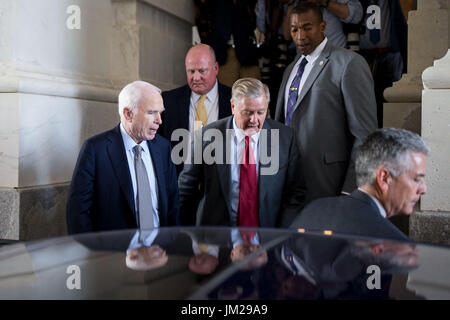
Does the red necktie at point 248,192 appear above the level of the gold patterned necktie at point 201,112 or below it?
below

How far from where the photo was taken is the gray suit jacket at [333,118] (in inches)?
142

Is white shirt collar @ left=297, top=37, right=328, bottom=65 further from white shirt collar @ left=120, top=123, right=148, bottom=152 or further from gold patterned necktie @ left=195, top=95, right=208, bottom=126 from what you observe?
white shirt collar @ left=120, top=123, right=148, bottom=152

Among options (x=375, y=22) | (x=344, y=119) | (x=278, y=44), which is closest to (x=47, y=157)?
(x=344, y=119)

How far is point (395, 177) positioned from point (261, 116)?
100cm

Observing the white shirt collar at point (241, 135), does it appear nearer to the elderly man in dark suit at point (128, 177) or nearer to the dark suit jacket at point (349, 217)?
the elderly man in dark suit at point (128, 177)

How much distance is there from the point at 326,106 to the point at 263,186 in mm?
843

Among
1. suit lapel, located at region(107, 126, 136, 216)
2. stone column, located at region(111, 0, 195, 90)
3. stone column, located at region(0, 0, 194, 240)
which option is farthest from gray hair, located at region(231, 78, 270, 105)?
stone column, located at region(111, 0, 195, 90)

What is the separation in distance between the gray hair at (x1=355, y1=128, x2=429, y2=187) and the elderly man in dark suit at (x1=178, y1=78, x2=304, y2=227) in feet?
2.76

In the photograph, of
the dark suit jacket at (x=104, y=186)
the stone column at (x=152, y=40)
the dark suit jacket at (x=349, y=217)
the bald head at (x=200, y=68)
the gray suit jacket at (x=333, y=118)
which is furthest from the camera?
the stone column at (x=152, y=40)

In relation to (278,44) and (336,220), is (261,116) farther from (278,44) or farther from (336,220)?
(278,44)

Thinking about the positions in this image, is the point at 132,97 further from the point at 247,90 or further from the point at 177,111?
the point at 177,111

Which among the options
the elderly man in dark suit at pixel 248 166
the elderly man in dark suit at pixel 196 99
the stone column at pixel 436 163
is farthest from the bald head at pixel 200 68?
the stone column at pixel 436 163

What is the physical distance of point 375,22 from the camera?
5.03 m

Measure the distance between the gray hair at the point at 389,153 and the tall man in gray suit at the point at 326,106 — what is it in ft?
4.06
